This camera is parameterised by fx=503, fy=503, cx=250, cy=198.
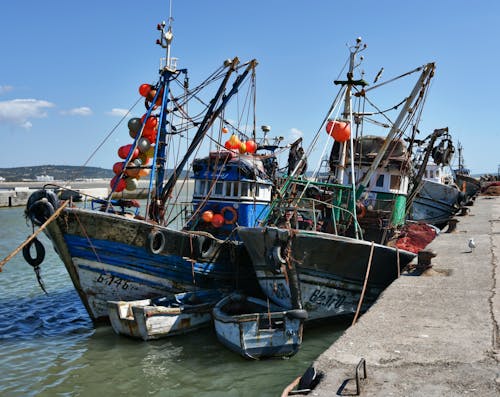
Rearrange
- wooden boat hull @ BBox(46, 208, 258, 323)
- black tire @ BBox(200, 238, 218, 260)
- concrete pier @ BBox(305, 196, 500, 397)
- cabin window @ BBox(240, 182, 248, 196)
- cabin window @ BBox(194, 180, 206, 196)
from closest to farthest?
concrete pier @ BBox(305, 196, 500, 397)
wooden boat hull @ BBox(46, 208, 258, 323)
black tire @ BBox(200, 238, 218, 260)
cabin window @ BBox(240, 182, 248, 196)
cabin window @ BBox(194, 180, 206, 196)

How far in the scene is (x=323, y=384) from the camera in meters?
4.13

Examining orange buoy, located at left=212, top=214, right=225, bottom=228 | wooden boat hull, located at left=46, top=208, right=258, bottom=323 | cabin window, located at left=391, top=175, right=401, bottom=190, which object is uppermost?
cabin window, located at left=391, top=175, right=401, bottom=190

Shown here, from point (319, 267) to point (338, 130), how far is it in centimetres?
377

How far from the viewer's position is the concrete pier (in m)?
4.09

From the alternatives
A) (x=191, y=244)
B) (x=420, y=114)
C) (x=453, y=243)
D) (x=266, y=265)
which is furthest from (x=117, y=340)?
(x=420, y=114)

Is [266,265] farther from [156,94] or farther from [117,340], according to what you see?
[156,94]

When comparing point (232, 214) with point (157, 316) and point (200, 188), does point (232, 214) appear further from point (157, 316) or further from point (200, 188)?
point (157, 316)

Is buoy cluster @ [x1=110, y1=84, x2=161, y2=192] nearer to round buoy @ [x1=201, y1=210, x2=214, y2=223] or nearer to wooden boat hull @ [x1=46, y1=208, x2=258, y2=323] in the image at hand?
round buoy @ [x1=201, y1=210, x2=214, y2=223]

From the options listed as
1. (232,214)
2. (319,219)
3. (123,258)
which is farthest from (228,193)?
(123,258)

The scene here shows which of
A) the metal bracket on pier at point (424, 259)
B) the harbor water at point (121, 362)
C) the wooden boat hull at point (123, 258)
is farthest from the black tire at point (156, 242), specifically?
the metal bracket on pier at point (424, 259)

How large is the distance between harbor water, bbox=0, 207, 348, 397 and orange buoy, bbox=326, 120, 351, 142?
4472 millimetres

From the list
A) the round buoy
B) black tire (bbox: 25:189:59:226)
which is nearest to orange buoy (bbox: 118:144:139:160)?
the round buoy

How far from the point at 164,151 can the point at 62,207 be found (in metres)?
4.13

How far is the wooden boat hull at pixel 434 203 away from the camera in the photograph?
2533 centimetres
